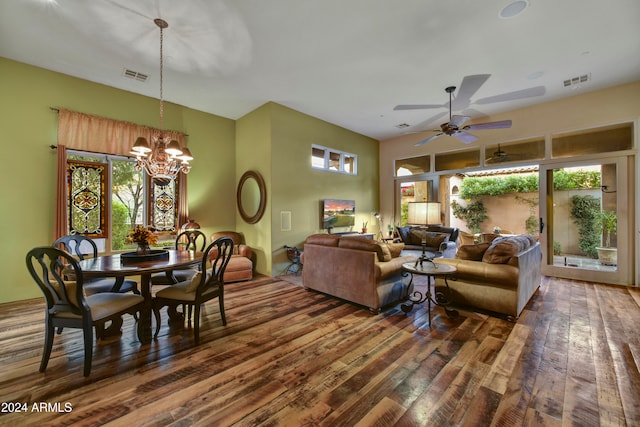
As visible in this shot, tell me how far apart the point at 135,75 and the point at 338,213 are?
4.72 m

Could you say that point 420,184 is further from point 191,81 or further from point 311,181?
point 191,81

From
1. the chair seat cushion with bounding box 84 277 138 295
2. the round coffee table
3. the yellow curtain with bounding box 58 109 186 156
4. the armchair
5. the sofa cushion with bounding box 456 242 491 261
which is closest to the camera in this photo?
the chair seat cushion with bounding box 84 277 138 295

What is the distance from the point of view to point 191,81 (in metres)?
4.34

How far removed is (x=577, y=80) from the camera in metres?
4.33

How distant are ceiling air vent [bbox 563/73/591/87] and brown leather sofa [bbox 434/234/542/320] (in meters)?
3.05

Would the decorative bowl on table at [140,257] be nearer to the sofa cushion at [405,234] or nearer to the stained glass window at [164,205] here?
the stained glass window at [164,205]

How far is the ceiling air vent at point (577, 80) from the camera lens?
423 cm

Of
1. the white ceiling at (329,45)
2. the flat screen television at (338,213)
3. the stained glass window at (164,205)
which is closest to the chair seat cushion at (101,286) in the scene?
the stained glass window at (164,205)

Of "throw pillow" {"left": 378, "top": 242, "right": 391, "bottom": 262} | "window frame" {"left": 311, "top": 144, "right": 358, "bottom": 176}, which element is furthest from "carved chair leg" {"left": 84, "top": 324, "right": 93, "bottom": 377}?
"window frame" {"left": 311, "top": 144, "right": 358, "bottom": 176}

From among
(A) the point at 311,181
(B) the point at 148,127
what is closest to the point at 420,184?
(A) the point at 311,181

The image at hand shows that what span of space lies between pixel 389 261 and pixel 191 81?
14.1ft

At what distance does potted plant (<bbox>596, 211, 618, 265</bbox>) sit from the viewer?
4676 millimetres

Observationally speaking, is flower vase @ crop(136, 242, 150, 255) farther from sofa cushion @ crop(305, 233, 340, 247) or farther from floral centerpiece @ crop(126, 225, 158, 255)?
sofa cushion @ crop(305, 233, 340, 247)

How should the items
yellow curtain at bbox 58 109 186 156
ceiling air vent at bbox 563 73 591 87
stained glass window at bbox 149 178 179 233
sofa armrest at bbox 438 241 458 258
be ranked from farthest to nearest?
sofa armrest at bbox 438 241 458 258, stained glass window at bbox 149 178 179 233, ceiling air vent at bbox 563 73 591 87, yellow curtain at bbox 58 109 186 156
